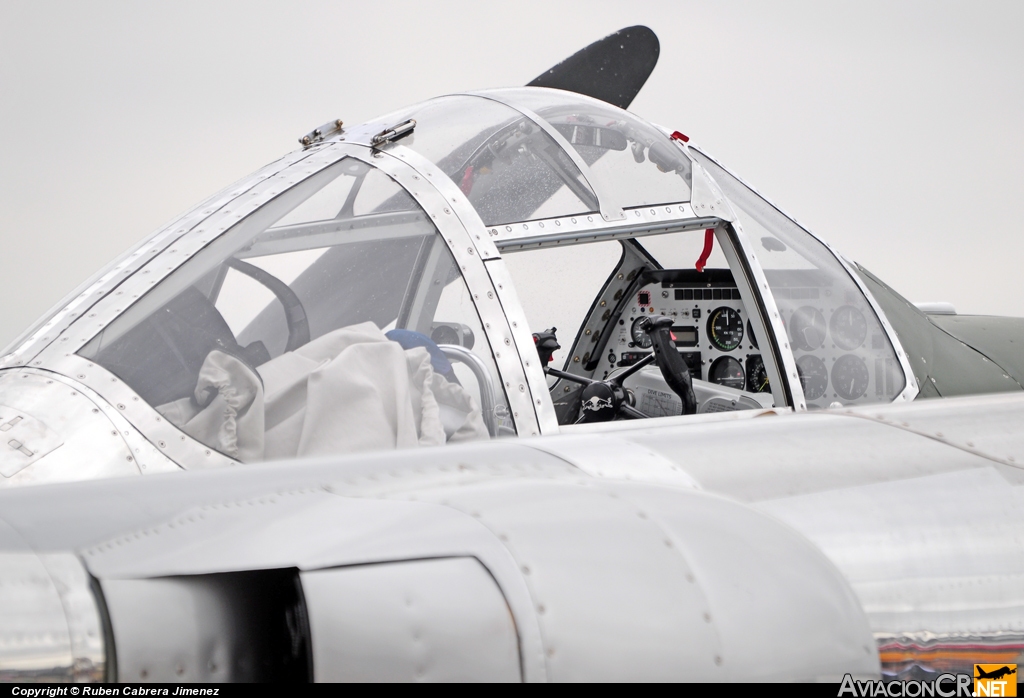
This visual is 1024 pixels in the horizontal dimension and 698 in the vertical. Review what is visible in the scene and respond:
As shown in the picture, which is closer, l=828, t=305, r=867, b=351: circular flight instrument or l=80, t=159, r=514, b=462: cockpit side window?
l=80, t=159, r=514, b=462: cockpit side window

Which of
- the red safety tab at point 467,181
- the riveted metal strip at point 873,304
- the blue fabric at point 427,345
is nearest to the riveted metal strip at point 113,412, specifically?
the blue fabric at point 427,345

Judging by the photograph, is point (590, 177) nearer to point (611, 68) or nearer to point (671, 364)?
point (671, 364)

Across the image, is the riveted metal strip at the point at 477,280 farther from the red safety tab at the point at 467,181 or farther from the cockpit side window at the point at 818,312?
the cockpit side window at the point at 818,312

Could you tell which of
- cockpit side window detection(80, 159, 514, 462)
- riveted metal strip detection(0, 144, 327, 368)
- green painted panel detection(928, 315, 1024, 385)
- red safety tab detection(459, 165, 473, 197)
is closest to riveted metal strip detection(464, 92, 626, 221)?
red safety tab detection(459, 165, 473, 197)

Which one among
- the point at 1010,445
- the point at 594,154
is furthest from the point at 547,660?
the point at 594,154

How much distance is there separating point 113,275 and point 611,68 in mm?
2559

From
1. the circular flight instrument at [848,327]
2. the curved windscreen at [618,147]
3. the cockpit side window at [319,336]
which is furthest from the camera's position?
the circular flight instrument at [848,327]

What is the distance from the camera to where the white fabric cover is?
1848 mm

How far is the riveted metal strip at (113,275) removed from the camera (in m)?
1.98

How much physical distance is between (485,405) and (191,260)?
812mm

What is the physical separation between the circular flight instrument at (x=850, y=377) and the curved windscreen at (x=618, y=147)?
738 millimetres

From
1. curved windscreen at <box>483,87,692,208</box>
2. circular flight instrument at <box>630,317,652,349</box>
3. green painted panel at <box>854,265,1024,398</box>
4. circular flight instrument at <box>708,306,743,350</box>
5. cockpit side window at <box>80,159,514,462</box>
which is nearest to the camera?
cockpit side window at <box>80,159,514,462</box>

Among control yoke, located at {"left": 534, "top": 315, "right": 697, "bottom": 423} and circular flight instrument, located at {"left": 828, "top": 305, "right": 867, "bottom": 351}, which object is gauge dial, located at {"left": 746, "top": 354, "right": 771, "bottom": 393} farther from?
circular flight instrument, located at {"left": 828, "top": 305, "right": 867, "bottom": 351}

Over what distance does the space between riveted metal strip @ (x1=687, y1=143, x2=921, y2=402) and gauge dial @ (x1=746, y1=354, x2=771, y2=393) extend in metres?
0.53
